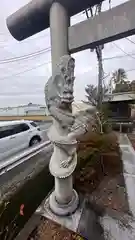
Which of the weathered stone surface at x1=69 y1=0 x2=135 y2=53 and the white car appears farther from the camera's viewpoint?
the white car

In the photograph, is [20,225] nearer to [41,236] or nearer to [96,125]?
[41,236]

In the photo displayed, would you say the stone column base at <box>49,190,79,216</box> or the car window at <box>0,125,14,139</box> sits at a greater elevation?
the car window at <box>0,125,14,139</box>

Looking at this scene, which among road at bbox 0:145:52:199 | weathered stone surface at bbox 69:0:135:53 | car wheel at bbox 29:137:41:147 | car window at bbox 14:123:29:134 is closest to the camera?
weathered stone surface at bbox 69:0:135:53

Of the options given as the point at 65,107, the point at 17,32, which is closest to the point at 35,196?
the point at 65,107

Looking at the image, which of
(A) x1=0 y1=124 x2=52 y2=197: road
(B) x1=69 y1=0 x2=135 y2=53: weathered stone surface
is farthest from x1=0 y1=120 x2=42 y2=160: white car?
(B) x1=69 y1=0 x2=135 y2=53: weathered stone surface

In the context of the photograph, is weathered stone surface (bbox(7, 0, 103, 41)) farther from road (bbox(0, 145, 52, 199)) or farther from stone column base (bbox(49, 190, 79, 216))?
road (bbox(0, 145, 52, 199))

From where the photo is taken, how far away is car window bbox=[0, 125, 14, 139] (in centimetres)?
582

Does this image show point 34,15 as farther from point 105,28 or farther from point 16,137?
point 16,137

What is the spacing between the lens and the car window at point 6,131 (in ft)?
19.1

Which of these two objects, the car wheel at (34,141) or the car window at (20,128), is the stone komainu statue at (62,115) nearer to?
the car window at (20,128)

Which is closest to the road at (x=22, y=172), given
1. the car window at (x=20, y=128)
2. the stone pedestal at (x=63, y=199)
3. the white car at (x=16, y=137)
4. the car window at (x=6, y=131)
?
the white car at (x=16, y=137)

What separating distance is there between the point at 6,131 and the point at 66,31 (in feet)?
15.7

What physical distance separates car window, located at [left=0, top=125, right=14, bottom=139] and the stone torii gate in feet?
13.0

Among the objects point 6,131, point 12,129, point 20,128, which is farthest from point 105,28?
point 20,128
